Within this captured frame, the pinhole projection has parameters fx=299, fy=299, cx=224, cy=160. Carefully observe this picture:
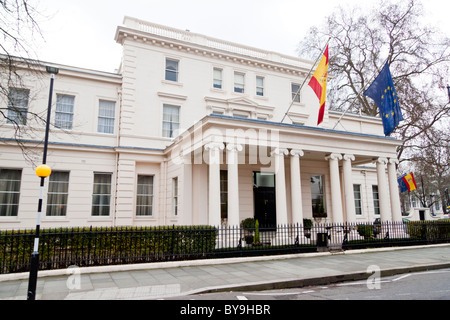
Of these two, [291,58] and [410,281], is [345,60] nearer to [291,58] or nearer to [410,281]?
[291,58]

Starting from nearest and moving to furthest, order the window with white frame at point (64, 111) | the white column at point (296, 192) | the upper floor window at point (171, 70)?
the white column at point (296, 192), the window with white frame at point (64, 111), the upper floor window at point (171, 70)

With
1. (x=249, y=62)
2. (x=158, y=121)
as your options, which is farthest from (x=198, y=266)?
(x=249, y=62)

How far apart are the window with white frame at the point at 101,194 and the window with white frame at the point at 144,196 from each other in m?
1.73

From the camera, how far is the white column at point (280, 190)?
14.1m

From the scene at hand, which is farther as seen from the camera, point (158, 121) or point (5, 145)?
point (158, 121)

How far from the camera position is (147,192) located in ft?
62.5

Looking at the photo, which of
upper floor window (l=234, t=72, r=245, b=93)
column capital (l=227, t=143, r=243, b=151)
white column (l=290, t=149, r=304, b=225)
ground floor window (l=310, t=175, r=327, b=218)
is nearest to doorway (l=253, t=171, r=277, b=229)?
ground floor window (l=310, t=175, r=327, b=218)

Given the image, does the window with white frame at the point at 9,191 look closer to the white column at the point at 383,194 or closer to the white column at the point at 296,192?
the white column at the point at 296,192

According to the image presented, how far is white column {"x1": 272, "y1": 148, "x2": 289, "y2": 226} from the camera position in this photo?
553 inches

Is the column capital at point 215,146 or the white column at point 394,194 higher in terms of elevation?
the column capital at point 215,146

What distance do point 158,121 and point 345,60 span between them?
23927 millimetres

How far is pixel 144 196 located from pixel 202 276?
1109 cm

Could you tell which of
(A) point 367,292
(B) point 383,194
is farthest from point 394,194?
(A) point 367,292

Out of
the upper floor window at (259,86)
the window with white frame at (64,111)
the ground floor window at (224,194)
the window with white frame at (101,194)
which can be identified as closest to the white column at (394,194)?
the ground floor window at (224,194)
